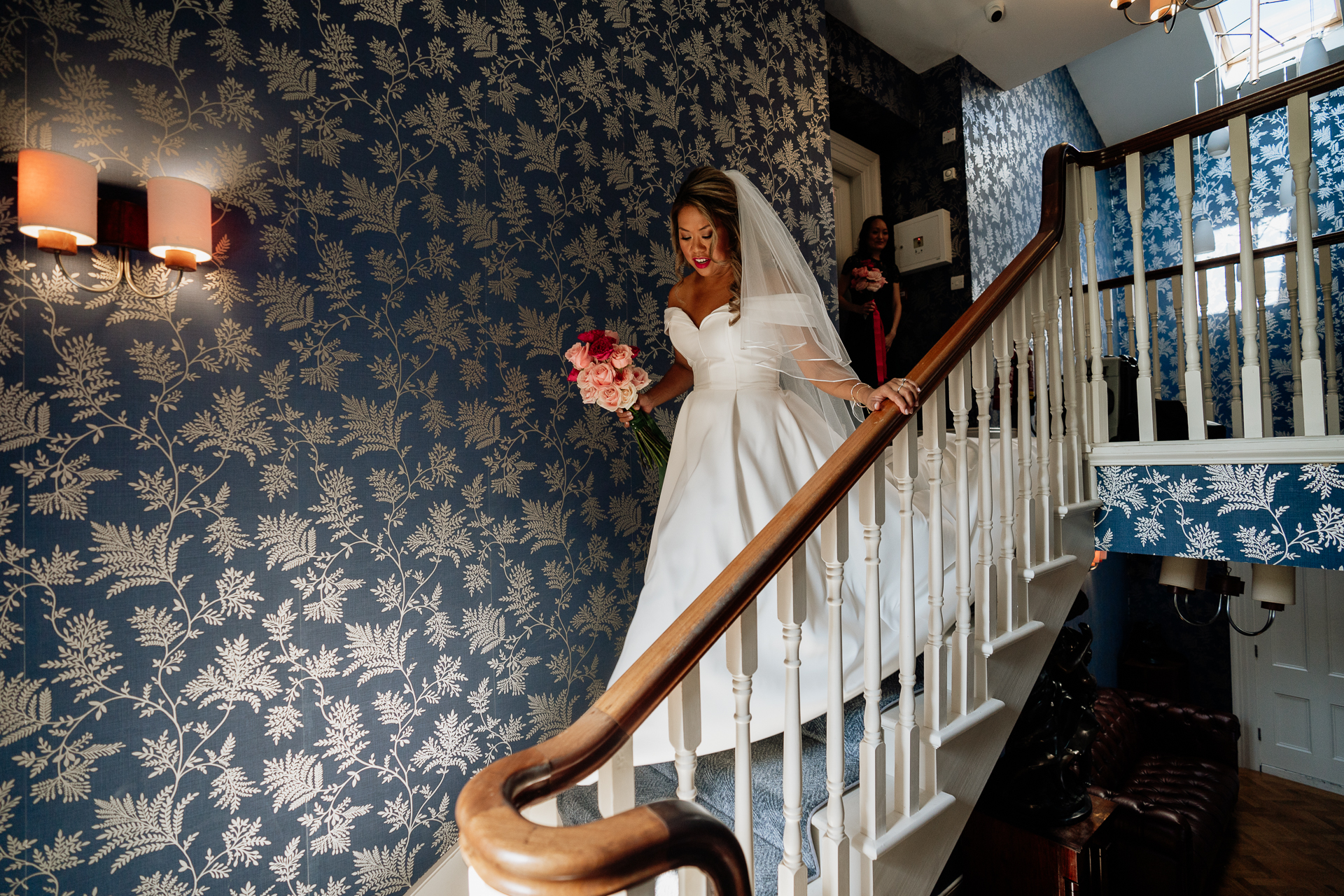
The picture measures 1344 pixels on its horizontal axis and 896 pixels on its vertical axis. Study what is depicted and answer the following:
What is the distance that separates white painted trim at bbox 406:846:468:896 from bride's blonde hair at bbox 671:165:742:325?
5.69 feet

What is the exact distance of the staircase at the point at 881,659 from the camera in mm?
512

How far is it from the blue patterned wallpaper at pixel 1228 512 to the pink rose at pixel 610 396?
1537mm

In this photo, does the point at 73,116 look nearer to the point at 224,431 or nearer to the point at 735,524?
the point at 224,431

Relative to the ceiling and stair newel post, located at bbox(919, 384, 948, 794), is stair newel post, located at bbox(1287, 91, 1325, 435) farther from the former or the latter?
the ceiling

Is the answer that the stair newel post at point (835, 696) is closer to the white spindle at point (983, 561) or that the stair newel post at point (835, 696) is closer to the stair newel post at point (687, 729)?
the stair newel post at point (687, 729)

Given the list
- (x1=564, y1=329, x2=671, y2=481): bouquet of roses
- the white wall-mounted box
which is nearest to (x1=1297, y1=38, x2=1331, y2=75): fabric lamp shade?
the white wall-mounted box

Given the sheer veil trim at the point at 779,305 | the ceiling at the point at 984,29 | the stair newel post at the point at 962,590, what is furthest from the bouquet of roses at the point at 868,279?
the stair newel post at the point at 962,590

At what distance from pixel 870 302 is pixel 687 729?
311cm

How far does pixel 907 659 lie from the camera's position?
4.23 ft

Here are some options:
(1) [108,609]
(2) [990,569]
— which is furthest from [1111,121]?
(1) [108,609]

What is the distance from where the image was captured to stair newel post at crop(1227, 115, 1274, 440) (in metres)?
1.67

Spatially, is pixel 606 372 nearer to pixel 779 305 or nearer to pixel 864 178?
pixel 779 305

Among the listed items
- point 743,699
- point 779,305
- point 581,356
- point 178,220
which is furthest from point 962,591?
point 178,220

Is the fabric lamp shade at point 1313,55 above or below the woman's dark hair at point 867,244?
above
